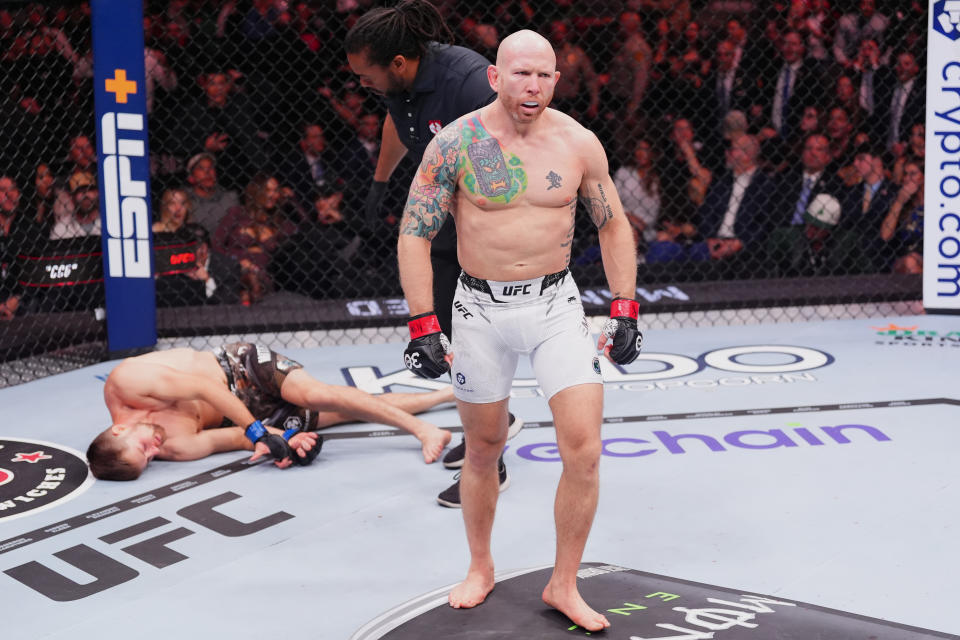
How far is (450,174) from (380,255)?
352cm

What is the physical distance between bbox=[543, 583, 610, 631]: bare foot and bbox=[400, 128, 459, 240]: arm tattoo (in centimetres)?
80

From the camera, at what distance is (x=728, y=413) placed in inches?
149

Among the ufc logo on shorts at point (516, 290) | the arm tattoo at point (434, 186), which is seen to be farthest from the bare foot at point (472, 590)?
the arm tattoo at point (434, 186)

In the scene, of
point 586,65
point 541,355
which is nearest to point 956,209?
point 586,65

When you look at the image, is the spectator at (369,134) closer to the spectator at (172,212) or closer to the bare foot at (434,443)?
the spectator at (172,212)

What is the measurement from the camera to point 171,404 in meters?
3.45

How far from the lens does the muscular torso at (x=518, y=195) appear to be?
83.4 inches

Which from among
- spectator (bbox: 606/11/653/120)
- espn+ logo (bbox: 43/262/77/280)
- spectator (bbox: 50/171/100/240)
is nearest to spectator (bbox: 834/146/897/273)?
spectator (bbox: 606/11/653/120)

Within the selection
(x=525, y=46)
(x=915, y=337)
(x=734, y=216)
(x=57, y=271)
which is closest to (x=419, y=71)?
(x=525, y=46)

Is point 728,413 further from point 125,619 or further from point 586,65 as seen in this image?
point 586,65

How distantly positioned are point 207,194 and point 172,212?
0.89 ft

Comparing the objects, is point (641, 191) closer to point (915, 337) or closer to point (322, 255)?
point (915, 337)

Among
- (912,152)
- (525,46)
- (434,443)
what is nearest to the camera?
(525,46)

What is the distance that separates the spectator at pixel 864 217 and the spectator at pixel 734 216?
447mm
